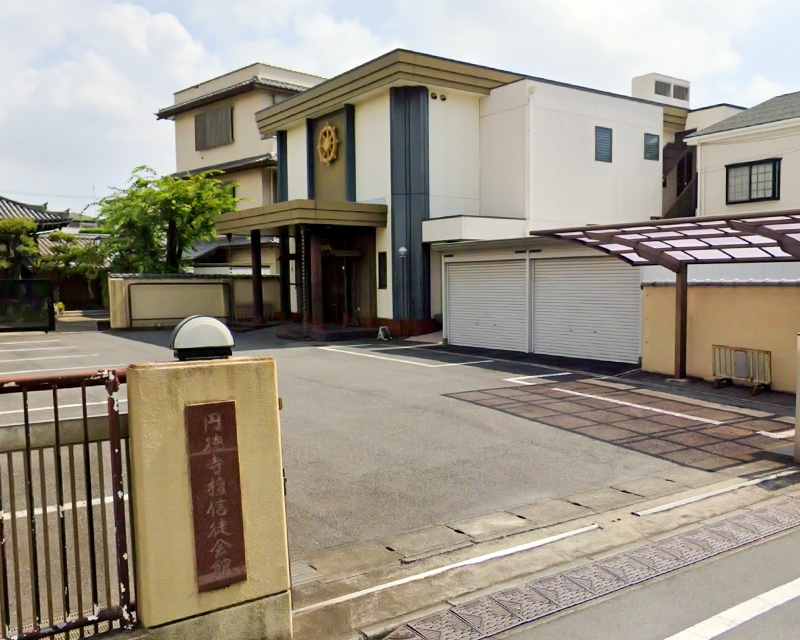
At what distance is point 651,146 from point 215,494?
23.9 meters

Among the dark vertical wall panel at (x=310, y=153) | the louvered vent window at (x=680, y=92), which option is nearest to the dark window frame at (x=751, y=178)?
the louvered vent window at (x=680, y=92)

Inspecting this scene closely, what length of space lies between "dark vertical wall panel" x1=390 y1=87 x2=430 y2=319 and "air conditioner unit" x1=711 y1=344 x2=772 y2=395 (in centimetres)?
1016

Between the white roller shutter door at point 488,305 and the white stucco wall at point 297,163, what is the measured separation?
9.13 meters

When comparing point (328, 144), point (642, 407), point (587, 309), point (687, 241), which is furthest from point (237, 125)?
point (642, 407)

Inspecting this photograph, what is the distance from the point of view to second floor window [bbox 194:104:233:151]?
34.8 meters

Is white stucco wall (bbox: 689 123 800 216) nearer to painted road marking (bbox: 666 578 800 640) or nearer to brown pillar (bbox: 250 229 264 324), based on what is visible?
brown pillar (bbox: 250 229 264 324)

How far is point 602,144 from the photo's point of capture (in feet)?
75.0

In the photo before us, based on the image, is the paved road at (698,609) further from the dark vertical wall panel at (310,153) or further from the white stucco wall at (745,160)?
the dark vertical wall panel at (310,153)

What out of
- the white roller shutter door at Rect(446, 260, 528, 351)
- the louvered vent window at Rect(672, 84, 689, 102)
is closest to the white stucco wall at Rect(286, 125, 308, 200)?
the white roller shutter door at Rect(446, 260, 528, 351)

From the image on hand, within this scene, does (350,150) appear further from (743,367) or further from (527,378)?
(743,367)

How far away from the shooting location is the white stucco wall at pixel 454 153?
20.9m

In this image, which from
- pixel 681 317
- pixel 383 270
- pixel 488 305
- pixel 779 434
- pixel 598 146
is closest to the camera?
pixel 779 434

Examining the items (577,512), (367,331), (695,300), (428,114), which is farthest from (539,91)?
(577,512)

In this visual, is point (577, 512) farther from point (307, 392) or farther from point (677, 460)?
point (307, 392)
